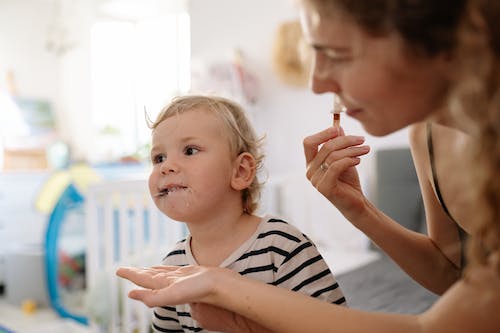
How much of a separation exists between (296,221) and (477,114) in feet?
7.27

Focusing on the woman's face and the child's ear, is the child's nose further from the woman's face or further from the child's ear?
the woman's face

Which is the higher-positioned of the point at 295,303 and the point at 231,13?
the point at 231,13

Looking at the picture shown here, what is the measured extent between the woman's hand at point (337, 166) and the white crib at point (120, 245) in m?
1.15

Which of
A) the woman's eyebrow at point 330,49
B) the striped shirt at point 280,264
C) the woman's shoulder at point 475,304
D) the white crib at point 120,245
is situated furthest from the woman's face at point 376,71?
the white crib at point 120,245

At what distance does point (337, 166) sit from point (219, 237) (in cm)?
24

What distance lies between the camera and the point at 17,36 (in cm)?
434

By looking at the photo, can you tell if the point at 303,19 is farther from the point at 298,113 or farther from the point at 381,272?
the point at 298,113

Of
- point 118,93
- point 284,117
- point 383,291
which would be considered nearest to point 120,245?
point 383,291

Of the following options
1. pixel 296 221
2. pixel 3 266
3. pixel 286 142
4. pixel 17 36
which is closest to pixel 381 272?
pixel 296 221

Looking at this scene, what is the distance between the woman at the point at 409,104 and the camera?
0.48 metres

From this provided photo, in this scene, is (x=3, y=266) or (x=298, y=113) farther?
(x=3, y=266)

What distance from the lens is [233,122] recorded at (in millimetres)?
915

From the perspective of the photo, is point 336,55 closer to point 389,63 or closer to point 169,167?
point 389,63

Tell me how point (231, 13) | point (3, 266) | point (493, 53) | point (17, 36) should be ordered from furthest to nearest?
point (17, 36) → point (3, 266) → point (231, 13) → point (493, 53)
